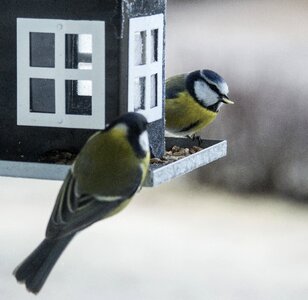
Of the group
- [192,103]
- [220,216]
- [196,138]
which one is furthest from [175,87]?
→ [220,216]

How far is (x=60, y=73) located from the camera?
3752 mm

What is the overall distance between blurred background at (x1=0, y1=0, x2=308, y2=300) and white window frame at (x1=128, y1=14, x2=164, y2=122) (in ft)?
12.1

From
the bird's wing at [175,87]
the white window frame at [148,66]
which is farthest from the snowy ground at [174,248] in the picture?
the white window frame at [148,66]

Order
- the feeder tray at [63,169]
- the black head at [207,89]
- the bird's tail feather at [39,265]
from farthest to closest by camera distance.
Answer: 1. the black head at [207,89]
2. the feeder tray at [63,169]
3. the bird's tail feather at [39,265]

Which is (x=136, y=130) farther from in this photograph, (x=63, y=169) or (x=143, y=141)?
(x=63, y=169)

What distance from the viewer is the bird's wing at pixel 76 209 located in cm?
327

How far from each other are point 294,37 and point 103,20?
Result: 279 inches

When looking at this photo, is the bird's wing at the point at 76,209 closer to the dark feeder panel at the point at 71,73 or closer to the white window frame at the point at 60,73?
the dark feeder panel at the point at 71,73

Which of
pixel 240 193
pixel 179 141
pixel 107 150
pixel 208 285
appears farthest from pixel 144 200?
pixel 107 150

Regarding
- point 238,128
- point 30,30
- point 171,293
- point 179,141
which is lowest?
point 171,293

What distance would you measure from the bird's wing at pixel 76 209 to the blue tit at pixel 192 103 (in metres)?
1.01

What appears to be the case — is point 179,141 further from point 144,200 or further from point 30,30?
point 144,200

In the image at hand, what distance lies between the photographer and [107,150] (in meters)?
3.31

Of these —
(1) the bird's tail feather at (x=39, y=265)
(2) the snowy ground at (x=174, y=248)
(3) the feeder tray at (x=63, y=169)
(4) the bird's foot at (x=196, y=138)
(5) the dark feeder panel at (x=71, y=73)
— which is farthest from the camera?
(2) the snowy ground at (x=174, y=248)
